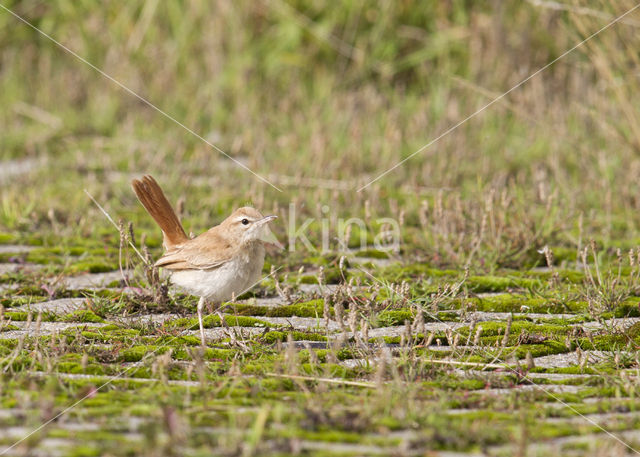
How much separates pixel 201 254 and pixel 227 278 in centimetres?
26

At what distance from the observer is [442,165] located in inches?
283

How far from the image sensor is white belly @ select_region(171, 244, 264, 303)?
420 cm

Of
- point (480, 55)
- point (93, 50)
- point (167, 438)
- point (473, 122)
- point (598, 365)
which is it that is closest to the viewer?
point (167, 438)

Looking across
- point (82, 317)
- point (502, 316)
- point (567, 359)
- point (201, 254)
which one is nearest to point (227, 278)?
point (201, 254)

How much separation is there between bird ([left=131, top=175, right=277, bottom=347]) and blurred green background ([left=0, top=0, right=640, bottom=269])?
1.29 metres

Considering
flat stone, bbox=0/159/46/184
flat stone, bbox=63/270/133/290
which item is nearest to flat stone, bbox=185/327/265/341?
flat stone, bbox=63/270/133/290

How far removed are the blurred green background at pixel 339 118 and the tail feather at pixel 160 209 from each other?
43.6 inches

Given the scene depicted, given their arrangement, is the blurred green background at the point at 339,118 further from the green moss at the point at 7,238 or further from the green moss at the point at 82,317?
the green moss at the point at 82,317

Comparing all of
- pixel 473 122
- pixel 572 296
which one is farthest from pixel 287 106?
pixel 572 296

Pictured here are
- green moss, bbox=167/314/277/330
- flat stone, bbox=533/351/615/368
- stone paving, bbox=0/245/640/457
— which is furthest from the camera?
green moss, bbox=167/314/277/330

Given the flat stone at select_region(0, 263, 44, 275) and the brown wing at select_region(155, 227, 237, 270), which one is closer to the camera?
the brown wing at select_region(155, 227, 237, 270)

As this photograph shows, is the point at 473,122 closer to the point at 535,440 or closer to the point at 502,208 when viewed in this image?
the point at 502,208

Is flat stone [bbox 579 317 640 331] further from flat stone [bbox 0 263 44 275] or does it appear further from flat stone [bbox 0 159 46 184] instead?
flat stone [bbox 0 159 46 184]

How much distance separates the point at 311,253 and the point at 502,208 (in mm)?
1267
